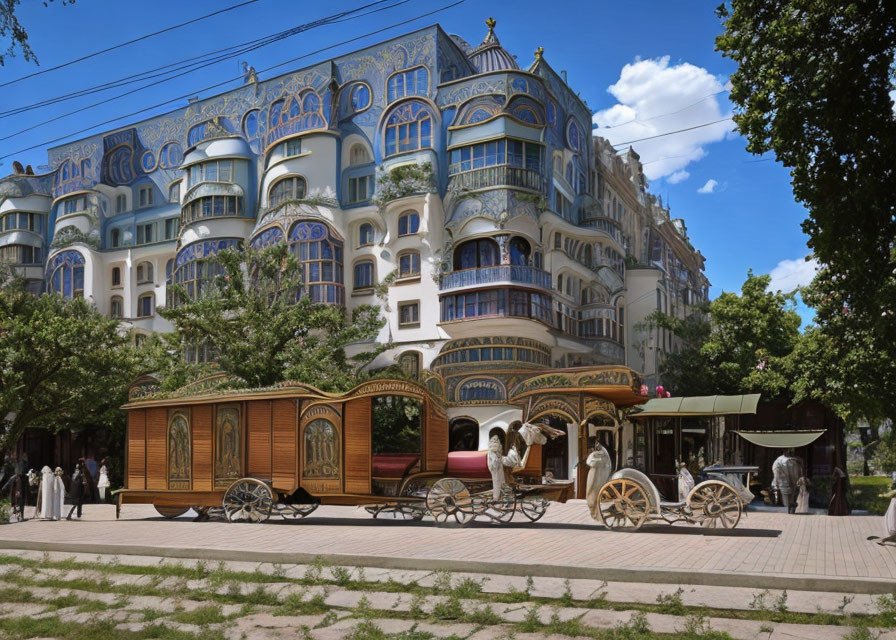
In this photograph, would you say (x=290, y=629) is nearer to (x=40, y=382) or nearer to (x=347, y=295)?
(x=40, y=382)

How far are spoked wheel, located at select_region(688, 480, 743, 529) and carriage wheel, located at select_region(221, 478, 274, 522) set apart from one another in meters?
8.26

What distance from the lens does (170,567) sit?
11.3 m

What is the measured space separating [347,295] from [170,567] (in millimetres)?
26859

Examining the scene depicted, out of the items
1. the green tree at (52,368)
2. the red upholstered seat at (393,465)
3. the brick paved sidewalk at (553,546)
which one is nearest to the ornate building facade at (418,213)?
the green tree at (52,368)

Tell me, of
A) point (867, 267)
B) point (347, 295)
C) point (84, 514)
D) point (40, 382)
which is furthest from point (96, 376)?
point (867, 267)

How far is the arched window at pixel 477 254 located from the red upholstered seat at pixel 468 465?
18094mm

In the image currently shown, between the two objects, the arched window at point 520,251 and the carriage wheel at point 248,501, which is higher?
the arched window at point 520,251

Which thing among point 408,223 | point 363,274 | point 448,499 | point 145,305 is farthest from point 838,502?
point 145,305

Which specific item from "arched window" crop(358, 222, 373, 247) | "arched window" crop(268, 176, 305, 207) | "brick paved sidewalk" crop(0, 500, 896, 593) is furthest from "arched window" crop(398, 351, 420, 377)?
"brick paved sidewalk" crop(0, 500, 896, 593)

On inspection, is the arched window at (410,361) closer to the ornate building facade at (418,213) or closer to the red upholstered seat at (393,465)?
the ornate building facade at (418,213)

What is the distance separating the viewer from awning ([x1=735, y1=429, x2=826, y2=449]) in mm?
22031

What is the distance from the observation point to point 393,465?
56.6 feet

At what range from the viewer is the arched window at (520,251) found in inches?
1388

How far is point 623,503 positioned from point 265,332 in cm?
1633
